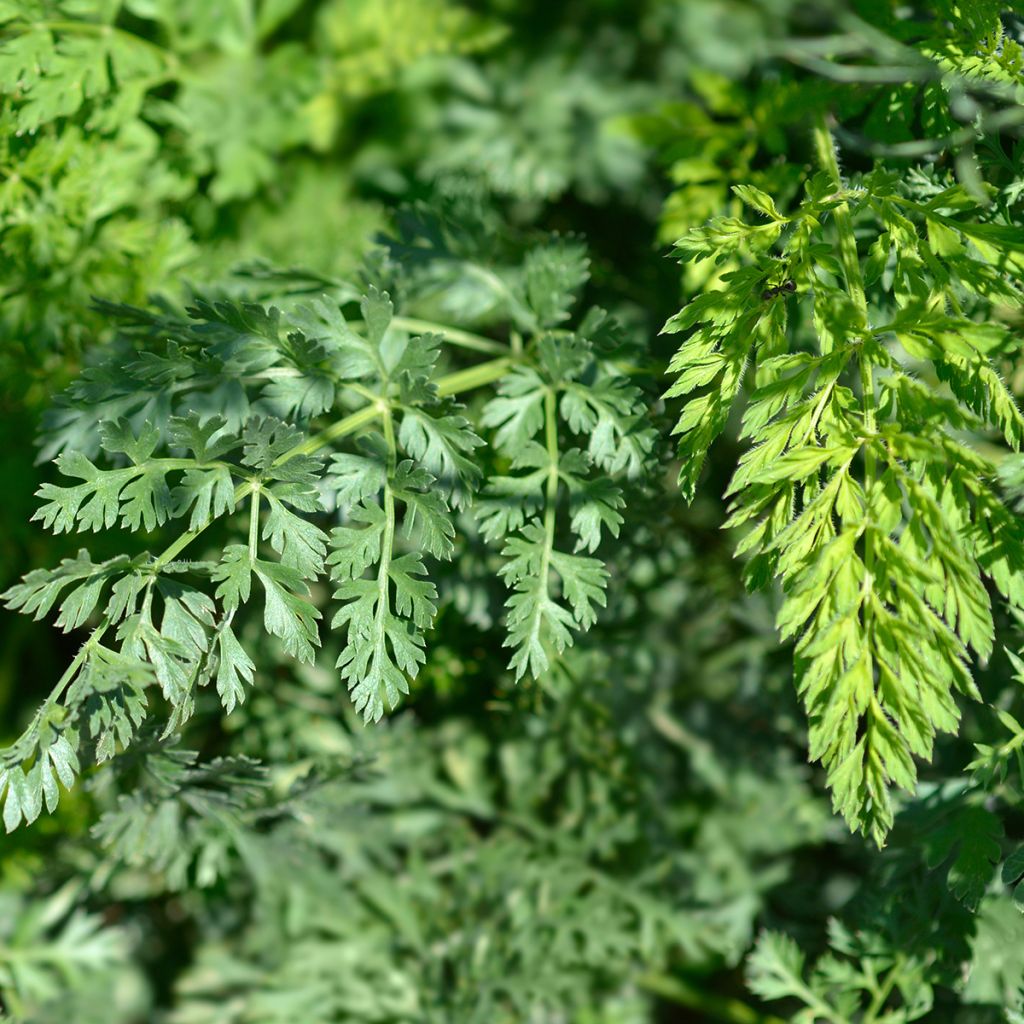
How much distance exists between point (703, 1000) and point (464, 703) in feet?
2.23

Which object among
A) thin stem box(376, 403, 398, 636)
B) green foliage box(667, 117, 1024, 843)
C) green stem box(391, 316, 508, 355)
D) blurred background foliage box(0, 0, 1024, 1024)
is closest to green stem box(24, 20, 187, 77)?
blurred background foliage box(0, 0, 1024, 1024)

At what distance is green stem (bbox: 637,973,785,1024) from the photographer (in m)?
1.81

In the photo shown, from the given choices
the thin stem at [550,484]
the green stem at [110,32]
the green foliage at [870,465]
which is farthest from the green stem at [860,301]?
the green stem at [110,32]

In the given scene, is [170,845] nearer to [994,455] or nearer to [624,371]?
[624,371]

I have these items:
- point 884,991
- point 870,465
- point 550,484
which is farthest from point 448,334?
point 884,991

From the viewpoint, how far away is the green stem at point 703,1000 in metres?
1.81

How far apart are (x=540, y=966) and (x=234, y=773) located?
58 centimetres

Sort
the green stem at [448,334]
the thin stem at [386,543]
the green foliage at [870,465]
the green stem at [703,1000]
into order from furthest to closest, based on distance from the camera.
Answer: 1. the green stem at [703,1000]
2. the green stem at [448,334]
3. the thin stem at [386,543]
4. the green foliage at [870,465]

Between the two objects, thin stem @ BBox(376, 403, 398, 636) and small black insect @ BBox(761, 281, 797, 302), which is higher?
small black insect @ BBox(761, 281, 797, 302)

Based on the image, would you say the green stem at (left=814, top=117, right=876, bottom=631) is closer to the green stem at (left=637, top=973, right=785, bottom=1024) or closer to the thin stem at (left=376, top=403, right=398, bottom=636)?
the thin stem at (left=376, top=403, right=398, bottom=636)

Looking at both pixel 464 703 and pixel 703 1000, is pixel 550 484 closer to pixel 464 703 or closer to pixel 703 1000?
pixel 464 703

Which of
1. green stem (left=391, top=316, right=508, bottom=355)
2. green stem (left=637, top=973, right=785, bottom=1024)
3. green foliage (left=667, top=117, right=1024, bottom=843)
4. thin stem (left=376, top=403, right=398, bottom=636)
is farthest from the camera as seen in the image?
green stem (left=637, top=973, right=785, bottom=1024)

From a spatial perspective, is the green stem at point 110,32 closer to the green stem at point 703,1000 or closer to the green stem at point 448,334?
the green stem at point 448,334

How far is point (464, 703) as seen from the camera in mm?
1840
